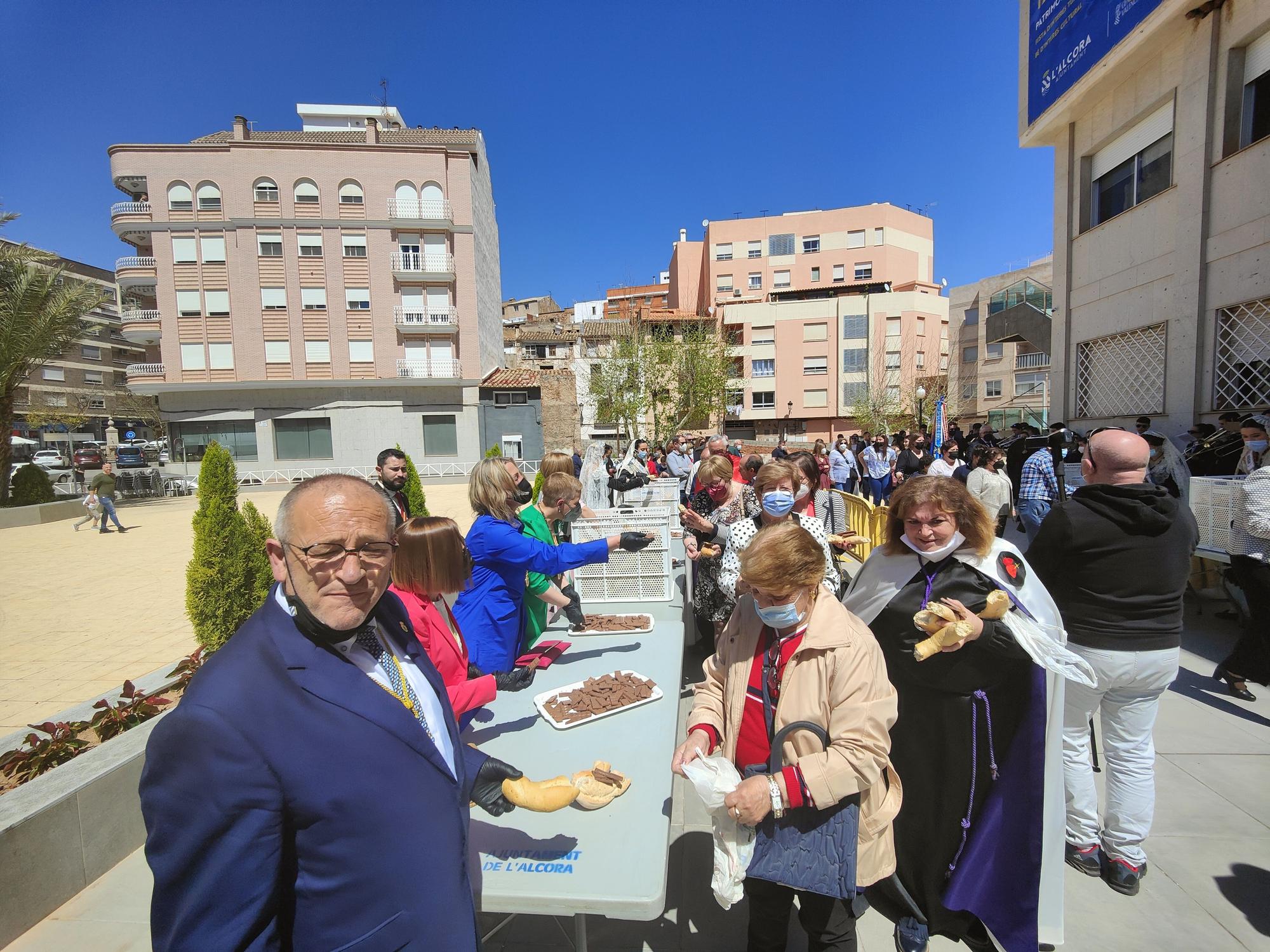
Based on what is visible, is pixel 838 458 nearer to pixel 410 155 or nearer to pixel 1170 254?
pixel 1170 254

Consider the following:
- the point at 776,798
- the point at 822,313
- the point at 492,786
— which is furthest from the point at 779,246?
the point at 492,786

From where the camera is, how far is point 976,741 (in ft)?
7.25

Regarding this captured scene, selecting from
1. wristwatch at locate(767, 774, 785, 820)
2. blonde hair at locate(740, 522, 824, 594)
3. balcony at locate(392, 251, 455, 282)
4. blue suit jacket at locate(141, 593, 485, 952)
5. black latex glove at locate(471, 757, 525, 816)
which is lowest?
wristwatch at locate(767, 774, 785, 820)

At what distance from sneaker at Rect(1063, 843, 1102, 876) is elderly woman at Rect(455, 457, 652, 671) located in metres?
2.49

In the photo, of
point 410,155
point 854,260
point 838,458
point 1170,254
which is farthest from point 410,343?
point 854,260

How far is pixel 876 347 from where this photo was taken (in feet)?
136

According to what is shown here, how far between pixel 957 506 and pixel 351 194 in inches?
1365

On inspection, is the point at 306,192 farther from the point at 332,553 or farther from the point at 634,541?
the point at 332,553

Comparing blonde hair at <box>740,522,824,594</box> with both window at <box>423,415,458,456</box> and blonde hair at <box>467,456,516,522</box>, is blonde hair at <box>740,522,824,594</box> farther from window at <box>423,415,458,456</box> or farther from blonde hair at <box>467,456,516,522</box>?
window at <box>423,415,458,456</box>

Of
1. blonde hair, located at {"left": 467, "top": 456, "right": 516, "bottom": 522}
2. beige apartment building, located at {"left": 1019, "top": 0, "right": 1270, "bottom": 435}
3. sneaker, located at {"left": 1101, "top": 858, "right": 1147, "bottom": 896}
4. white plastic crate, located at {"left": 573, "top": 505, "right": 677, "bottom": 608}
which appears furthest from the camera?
beige apartment building, located at {"left": 1019, "top": 0, "right": 1270, "bottom": 435}

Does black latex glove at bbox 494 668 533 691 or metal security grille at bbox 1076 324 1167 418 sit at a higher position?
metal security grille at bbox 1076 324 1167 418

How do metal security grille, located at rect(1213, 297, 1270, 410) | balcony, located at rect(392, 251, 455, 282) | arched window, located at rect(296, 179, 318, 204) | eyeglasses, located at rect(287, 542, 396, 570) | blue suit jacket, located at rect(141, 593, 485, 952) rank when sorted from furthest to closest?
balcony, located at rect(392, 251, 455, 282)
arched window, located at rect(296, 179, 318, 204)
metal security grille, located at rect(1213, 297, 1270, 410)
eyeglasses, located at rect(287, 542, 396, 570)
blue suit jacket, located at rect(141, 593, 485, 952)

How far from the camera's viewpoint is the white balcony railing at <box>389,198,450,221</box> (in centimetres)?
2966

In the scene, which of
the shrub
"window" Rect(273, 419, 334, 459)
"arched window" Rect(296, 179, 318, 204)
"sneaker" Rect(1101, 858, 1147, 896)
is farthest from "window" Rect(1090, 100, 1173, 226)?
"arched window" Rect(296, 179, 318, 204)
